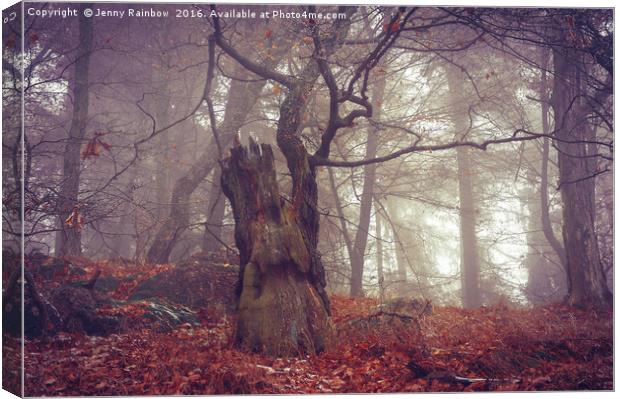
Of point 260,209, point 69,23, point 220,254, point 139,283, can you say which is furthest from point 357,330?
point 69,23

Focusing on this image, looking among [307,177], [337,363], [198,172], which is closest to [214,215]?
[198,172]

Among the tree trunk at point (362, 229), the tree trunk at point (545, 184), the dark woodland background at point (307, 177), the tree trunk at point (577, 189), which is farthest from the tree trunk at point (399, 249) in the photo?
the tree trunk at point (577, 189)

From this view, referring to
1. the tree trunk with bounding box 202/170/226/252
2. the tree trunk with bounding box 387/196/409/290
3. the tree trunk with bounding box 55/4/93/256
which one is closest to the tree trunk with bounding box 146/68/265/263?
the tree trunk with bounding box 202/170/226/252

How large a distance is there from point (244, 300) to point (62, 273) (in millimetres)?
2761

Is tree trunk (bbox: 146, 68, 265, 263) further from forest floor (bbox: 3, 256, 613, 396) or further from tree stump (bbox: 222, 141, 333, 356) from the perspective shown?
tree stump (bbox: 222, 141, 333, 356)

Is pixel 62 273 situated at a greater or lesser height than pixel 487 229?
lesser

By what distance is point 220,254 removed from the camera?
8.67m

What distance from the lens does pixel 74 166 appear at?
22.7 feet

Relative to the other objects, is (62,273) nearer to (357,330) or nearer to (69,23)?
(69,23)

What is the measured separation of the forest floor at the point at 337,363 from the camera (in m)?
5.55

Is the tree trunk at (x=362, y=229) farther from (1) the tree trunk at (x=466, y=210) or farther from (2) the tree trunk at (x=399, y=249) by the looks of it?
(1) the tree trunk at (x=466, y=210)

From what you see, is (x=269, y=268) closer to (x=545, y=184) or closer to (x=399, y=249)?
(x=399, y=249)

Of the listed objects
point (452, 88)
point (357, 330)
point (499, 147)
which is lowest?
point (357, 330)

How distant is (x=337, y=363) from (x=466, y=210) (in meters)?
4.44
